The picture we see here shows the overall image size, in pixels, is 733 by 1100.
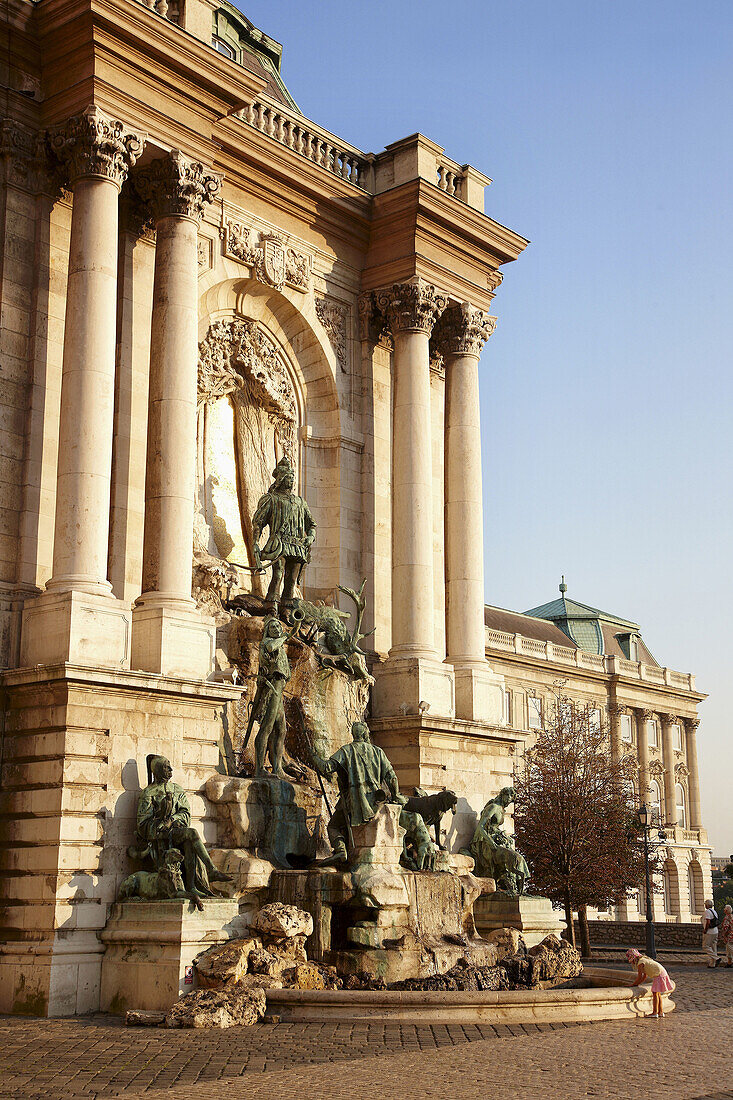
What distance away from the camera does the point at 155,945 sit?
1669cm

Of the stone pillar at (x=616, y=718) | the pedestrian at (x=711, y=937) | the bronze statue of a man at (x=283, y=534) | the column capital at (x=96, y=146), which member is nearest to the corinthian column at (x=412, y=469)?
the bronze statue of a man at (x=283, y=534)

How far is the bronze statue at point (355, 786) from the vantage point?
18812mm

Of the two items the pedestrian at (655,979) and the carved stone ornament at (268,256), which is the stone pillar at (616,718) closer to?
the carved stone ornament at (268,256)

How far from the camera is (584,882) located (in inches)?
1608

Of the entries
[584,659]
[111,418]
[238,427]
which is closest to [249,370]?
[238,427]

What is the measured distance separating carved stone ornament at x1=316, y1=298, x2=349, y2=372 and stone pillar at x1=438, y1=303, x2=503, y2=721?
2354mm

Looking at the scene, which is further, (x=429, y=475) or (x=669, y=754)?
(x=669, y=754)

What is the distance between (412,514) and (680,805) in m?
61.7

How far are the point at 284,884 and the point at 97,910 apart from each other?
2.64 metres

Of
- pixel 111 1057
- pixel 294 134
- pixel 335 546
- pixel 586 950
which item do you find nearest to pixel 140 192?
pixel 294 134

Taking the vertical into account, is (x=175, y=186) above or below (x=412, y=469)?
above

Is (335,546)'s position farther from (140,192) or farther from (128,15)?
(128,15)

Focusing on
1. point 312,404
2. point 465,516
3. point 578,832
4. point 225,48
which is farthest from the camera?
point 578,832

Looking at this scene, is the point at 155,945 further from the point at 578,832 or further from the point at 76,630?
the point at 578,832
